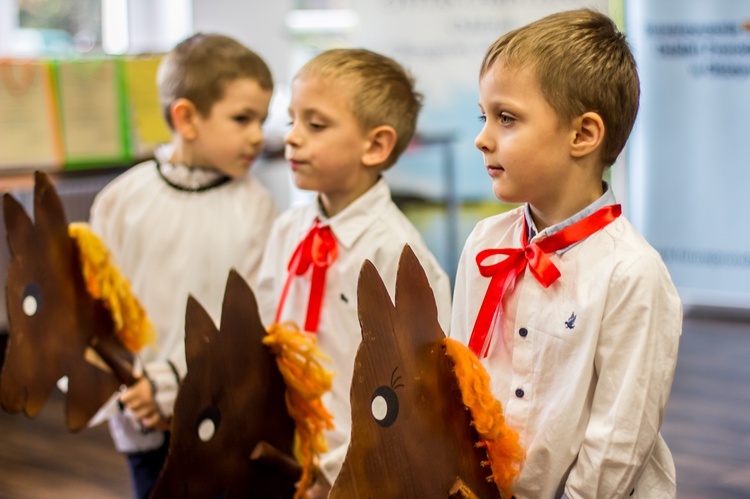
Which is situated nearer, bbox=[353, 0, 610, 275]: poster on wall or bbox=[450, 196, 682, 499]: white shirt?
bbox=[450, 196, 682, 499]: white shirt

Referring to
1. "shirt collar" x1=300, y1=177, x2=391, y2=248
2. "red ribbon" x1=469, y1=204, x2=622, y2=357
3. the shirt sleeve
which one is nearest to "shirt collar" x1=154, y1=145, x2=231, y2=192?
"shirt collar" x1=300, y1=177, x2=391, y2=248

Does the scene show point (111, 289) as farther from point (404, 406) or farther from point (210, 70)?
point (404, 406)

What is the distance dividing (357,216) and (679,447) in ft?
6.33

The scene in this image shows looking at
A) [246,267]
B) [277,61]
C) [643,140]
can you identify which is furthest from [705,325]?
[246,267]

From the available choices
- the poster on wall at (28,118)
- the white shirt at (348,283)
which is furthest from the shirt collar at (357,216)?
the poster on wall at (28,118)

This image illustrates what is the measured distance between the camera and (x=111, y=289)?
76.8 inches

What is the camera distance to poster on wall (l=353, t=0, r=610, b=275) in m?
4.05

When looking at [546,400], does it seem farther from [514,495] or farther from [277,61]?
[277,61]

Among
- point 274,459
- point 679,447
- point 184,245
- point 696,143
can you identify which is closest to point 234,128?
point 184,245

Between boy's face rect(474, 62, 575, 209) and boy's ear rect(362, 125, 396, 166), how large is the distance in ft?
1.69

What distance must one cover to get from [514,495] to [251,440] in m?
0.52

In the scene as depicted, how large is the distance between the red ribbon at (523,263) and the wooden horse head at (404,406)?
121 millimetres

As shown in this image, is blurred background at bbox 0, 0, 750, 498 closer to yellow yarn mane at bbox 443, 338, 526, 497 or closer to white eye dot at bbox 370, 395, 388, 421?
yellow yarn mane at bbox 443, 338, 526, 497

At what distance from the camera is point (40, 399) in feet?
6.07
